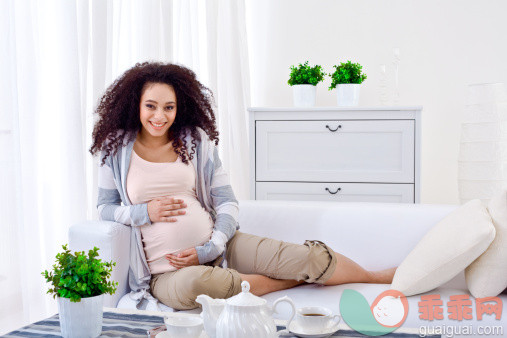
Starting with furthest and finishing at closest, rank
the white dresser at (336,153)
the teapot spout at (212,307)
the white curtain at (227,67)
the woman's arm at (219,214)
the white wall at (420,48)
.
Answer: the white wall at (420,48), the white curtain at (227,67), the white dresser at (336,153), the woman's arm at (219,214), the teapot spout at (212,307)

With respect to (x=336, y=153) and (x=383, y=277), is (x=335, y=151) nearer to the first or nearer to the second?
(x=336, y=153)

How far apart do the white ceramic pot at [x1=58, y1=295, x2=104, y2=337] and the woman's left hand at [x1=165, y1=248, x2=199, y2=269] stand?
64 centimetres

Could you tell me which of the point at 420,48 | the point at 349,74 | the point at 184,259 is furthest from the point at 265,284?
the point at 420,48

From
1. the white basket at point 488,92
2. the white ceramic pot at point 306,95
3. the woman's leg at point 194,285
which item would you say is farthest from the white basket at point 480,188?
the woman's leg at point 194,285

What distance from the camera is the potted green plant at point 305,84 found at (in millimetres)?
3311

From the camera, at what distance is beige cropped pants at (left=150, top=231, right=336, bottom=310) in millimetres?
1793

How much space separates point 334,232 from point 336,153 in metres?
0.98

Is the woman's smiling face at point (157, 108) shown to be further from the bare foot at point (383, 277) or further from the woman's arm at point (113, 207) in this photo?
the bare foot at point (383, 277)

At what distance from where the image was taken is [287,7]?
3.96 m

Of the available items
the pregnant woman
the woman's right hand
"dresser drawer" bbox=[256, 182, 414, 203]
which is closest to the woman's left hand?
the pregnant woman

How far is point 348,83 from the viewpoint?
329 cm

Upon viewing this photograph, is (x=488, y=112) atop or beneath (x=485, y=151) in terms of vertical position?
atop

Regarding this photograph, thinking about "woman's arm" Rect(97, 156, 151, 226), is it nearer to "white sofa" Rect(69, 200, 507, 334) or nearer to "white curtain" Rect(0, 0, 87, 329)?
"white sofa" Rect(69, 200, 507, 334)

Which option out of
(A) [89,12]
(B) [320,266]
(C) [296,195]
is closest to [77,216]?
(A) [89,12]
